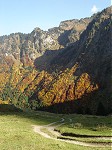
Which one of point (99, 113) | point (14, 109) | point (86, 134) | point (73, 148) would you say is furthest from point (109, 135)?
point (99, 113)

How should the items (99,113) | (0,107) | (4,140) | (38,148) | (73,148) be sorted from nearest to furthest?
(38,148) < (73,148) < (4,140) < (0,107) < (99,113)

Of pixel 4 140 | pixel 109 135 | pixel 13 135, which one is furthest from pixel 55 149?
pixel 109 135

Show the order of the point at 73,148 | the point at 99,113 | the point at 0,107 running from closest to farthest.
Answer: the point at 73,148, the point at 0,107, the point at 99,113

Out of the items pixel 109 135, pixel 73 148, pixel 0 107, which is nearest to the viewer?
pixel 73 148

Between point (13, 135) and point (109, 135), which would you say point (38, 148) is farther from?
point (109, 135)

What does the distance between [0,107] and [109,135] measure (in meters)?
77.3

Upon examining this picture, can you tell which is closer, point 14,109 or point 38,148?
point 38,148

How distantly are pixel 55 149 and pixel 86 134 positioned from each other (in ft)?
58.6

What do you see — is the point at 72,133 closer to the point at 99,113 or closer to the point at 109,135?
the point at 109,135

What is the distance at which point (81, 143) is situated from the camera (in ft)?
152

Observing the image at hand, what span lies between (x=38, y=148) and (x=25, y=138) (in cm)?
921

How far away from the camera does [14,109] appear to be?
123 meters

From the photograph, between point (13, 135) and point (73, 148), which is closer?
point (73, 148)

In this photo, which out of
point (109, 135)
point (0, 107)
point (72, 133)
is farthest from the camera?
point (0, 107)
